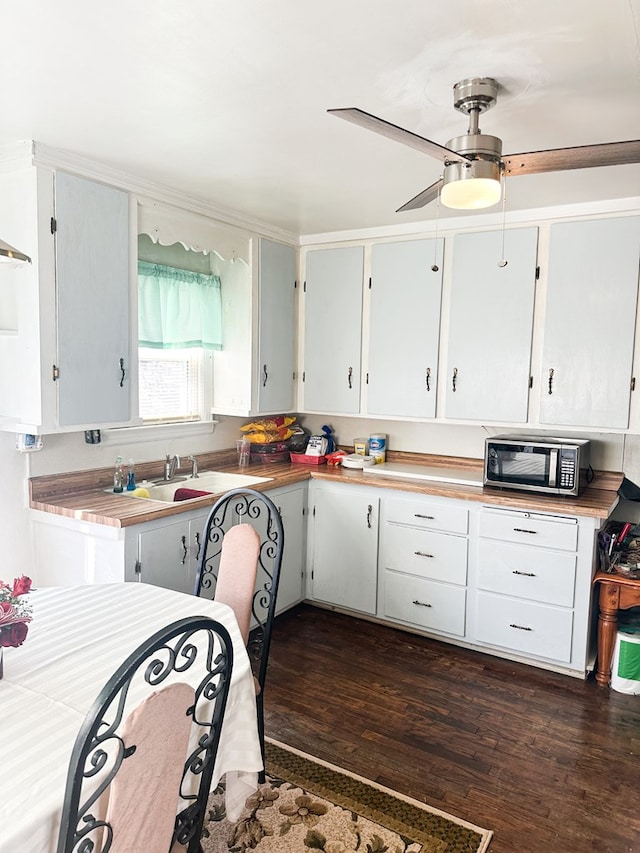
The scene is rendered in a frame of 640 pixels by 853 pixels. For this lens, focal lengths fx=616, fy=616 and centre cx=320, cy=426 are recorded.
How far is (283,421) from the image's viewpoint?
14.5 feet

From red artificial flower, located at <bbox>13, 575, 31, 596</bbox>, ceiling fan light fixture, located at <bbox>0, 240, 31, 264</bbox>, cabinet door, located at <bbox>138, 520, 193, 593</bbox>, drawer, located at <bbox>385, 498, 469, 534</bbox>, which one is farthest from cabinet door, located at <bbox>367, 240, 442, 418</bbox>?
red artificial flower, located at <bbox>13, 575, 31, 596</bbox>

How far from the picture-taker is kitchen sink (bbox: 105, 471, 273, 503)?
3415 millimetres

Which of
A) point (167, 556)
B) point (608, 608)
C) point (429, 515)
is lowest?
point (608, 608)

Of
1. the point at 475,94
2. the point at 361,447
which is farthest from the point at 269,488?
the point at 475,94

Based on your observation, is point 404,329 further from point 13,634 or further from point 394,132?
point 13,634

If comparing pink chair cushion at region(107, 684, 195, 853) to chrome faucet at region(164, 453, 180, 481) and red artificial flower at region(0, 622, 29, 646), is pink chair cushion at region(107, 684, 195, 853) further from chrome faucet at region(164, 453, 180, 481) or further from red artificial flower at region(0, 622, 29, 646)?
chrome faucet at region(164, 453, 180, 481)

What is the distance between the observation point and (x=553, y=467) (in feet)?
10.7

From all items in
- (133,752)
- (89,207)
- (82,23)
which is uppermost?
(82,23)

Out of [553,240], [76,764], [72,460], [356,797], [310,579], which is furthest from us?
[310,579]

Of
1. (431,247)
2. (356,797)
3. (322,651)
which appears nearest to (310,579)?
(322,651)

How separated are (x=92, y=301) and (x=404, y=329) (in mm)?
1861

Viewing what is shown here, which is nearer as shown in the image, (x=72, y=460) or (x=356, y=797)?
(x=356, y=797)

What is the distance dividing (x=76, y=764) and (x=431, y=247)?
10.8 ft

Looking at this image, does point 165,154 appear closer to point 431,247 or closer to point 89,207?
point 89,207
